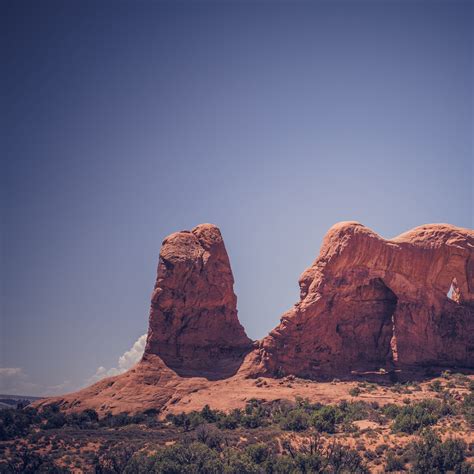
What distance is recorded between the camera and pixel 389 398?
4281 centimetres

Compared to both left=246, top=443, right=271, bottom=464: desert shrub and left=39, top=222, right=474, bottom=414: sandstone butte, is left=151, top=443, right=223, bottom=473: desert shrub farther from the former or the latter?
left=39, top=222, right=474, bottom=414: sandstone butte

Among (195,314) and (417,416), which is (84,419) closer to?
(195,314)

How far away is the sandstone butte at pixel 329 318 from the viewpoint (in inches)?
1885

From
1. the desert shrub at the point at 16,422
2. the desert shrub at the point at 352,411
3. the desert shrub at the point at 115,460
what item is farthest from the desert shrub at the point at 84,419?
the desert shrub at the point at 352,411

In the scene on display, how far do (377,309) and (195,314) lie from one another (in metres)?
13.7

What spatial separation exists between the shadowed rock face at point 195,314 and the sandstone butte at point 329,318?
7cm

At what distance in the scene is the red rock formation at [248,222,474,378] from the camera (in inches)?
1901

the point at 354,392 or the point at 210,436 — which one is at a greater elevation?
the point at 354,392

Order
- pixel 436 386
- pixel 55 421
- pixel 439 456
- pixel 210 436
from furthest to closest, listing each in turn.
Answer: pixel 436 386 < pixel 55 421 < pixel 210 436 < pixel 439 456

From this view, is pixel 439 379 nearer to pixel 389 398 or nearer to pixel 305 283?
pixel 389 398

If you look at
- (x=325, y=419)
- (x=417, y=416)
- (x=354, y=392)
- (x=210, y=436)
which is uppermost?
(x=354, y=392)

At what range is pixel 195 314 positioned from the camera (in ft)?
162

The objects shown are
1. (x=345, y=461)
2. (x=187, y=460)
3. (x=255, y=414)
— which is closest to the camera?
(x=345, y=461)

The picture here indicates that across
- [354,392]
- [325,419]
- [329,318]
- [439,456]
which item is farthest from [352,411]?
[329,318]
